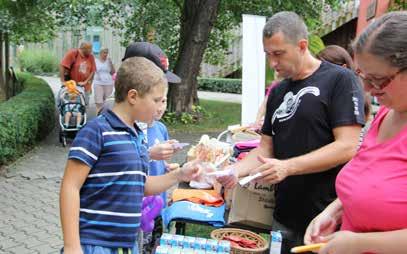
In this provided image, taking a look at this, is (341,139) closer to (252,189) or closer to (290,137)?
(290,137)

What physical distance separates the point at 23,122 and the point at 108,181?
19.6 ft

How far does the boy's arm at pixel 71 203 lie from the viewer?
205cm

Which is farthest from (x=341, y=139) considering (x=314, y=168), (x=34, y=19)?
(x=34, y=19)

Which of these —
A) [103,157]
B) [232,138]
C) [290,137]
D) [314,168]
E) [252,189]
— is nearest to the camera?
[103,157]

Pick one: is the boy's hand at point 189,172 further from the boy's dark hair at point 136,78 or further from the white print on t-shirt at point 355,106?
the white print on t-shirt at point 355,106

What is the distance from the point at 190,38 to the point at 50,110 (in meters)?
3.62

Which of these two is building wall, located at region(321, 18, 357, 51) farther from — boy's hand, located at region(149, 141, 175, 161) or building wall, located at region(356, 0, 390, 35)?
boy's hand, located at region(149, 141, 175, 161)

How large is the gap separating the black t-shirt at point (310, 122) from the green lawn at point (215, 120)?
8.23m

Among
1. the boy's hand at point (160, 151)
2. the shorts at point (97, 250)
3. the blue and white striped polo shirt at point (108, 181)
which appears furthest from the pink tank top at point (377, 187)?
the boy's hand at point (160, 151)

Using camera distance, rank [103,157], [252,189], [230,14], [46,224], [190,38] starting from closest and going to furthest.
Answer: [103,157], [252,189], [46,224], [190,38], [230,14]

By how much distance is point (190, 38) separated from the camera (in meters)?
11.3

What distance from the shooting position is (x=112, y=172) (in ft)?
7.02

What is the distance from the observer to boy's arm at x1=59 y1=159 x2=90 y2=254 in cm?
205

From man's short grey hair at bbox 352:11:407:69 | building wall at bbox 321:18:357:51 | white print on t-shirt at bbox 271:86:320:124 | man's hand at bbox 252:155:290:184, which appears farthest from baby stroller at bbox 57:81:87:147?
building wall at bbox 321:18:357:51
